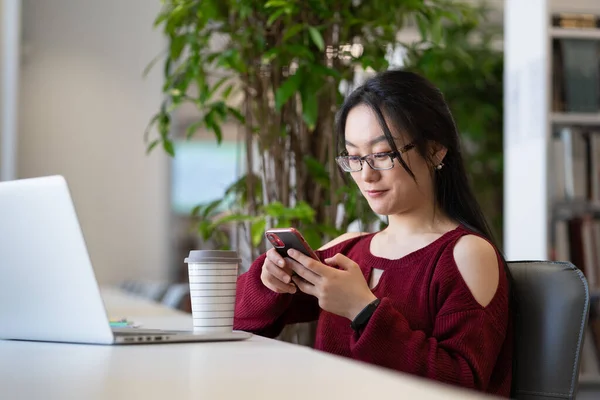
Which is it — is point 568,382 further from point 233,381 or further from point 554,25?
point 554,25

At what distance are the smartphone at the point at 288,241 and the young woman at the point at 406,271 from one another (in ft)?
0.05

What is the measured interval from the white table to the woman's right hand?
0.66 ft

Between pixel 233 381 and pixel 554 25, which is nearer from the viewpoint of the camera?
pixel 233 381

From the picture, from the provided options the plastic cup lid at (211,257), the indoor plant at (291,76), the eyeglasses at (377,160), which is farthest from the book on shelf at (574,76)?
the plastic cup lid at (211,257)

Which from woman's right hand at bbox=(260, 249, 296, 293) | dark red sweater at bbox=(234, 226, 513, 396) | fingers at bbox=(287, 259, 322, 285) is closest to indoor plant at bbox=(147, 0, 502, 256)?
dark red sweater at bbox=(234, 226, 513, 396)

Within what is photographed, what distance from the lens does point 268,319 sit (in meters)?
1.75

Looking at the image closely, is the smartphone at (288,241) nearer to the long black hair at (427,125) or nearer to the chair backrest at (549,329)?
the long black hair at (427,125)

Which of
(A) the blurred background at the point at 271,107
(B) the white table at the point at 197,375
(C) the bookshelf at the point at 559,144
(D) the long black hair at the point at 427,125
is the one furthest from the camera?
(C) the bookshelf at the point at 559,144

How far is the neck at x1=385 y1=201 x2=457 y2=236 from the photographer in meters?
1.69

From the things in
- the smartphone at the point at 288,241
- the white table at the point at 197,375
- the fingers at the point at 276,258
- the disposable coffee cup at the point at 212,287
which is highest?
the smartphone at the point at 288,241

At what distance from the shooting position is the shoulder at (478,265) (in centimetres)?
150

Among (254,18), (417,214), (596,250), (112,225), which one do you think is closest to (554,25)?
(596,250)

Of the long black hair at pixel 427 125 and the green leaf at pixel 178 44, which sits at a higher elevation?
the green leaf at pixel 178 44

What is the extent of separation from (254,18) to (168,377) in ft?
5.62
